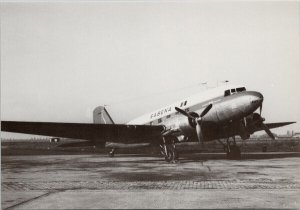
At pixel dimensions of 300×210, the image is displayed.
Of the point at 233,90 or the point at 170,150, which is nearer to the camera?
the point at 233,90

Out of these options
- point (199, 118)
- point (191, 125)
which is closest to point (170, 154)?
point (191, 125)

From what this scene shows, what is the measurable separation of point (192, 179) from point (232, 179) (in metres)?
1.34

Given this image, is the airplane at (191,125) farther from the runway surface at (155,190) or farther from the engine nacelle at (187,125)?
the runway surface at (155,190)

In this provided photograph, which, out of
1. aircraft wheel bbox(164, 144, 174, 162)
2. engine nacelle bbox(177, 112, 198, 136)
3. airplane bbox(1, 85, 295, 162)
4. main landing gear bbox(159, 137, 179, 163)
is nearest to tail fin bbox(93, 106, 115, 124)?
airplane bbox(1, 85, 295, 162)

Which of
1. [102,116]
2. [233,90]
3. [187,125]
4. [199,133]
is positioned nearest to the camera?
[199,133]

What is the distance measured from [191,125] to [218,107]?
162 centimetres

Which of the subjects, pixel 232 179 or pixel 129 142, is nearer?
pixel 232 179

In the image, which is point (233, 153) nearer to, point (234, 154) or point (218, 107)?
point (234, 154)

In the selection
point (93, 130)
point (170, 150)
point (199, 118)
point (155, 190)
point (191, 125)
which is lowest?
point (155, 190)

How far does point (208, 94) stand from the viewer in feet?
57.8

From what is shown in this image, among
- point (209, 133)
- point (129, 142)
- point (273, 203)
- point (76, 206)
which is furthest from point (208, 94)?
point (76, 206)

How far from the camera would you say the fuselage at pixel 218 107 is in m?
15.9

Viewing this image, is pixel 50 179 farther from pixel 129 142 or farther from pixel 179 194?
pixel 129 142

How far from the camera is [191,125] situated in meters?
16.9
